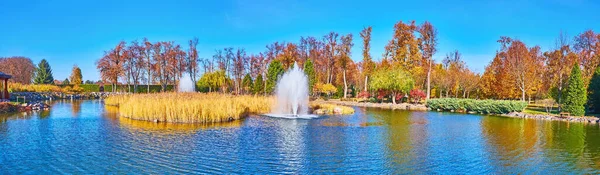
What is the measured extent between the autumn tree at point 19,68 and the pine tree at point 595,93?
6505 centimetres

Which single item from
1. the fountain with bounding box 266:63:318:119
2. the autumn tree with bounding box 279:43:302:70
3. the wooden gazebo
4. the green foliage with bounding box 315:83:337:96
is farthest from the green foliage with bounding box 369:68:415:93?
the wooden gazebo

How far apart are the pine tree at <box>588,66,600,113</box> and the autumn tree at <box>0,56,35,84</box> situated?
2561 inches

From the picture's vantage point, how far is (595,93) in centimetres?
2334

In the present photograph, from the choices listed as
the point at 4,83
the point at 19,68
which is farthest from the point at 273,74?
the point at 19,68

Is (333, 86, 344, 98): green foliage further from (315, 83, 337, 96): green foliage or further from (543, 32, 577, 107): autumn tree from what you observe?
(543, 32, 577, 107): autumn tree

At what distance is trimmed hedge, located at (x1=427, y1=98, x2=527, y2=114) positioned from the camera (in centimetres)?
2433

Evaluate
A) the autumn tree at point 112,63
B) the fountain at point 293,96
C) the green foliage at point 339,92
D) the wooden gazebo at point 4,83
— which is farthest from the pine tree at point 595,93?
the autumn tree at point 112,63

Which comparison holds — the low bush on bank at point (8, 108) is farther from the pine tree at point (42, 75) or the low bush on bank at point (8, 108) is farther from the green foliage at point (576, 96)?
the pine tree at point (42, 75)

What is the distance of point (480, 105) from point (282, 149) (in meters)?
19.3

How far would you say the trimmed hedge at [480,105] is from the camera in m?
24.3

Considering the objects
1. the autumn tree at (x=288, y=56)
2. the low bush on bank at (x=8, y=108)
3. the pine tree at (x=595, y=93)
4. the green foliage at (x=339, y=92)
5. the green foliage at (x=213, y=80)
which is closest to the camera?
the low bush on bank at (x=8, y=108)

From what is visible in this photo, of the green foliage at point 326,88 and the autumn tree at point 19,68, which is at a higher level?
the autumn tree at point 19,68

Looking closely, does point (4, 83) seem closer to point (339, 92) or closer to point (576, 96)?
point (339, 92)

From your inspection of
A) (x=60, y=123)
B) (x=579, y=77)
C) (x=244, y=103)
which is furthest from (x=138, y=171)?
(x=579, y=77)
